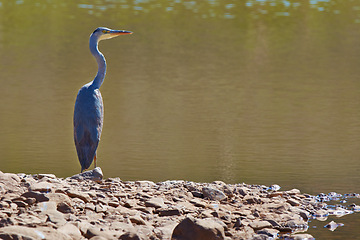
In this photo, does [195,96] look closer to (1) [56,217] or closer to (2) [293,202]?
(2) [293,202]

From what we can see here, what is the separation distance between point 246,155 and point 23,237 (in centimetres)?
723

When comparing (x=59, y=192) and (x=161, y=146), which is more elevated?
(x=59, y=192)

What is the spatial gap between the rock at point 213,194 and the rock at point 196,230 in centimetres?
163

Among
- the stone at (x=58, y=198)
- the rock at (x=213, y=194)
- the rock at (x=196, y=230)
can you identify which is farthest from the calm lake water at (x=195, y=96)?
the stone at (x=58, y=198)

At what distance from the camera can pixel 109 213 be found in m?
9.32

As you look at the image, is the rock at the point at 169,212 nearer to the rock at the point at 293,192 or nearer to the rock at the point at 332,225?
the rock at the point at 332,225

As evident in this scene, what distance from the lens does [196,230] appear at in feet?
28.9

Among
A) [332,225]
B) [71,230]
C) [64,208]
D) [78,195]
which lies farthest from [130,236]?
[332,225]

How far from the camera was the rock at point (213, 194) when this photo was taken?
10539 millimetres

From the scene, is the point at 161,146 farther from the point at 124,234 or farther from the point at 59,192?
the point at 124,234

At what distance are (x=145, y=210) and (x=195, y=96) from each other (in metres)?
13.3

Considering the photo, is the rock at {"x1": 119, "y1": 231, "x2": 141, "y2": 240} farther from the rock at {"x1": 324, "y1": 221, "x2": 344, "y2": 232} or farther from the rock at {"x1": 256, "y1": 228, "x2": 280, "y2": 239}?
the rock at {"x1": 324, "y1": 221, "x2": 344, "y2": 232}

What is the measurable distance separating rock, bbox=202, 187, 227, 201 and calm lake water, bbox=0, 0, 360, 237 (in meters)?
1.71

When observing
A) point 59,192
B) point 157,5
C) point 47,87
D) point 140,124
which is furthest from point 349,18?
point 59,192
